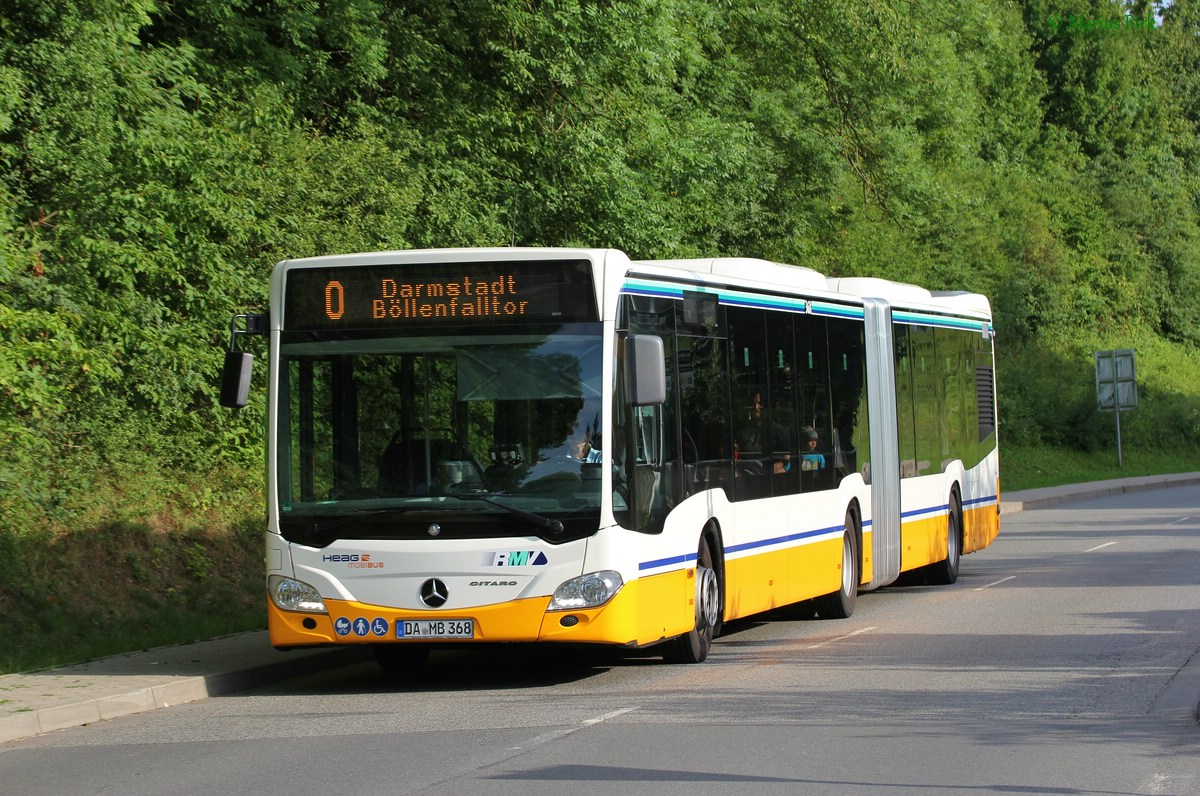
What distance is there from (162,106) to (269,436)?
343 inches

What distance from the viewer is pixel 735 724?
32.6 ft

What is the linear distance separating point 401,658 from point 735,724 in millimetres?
4377

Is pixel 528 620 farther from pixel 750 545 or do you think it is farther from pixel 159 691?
pixel 750 545

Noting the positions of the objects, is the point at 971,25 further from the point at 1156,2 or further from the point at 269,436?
the point at 1156,2

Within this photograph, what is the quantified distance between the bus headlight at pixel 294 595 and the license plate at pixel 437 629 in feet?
2.12

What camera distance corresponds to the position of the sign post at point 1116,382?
49.5 meters

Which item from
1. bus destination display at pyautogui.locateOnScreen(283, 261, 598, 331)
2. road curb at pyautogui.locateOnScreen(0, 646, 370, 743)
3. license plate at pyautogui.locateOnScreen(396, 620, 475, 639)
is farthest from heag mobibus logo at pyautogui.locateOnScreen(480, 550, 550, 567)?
road curb at pyautogui.locateOnScreen(0, 646, 370, 743)

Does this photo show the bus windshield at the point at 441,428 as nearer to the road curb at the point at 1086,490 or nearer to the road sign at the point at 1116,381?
the road curb at the point at 1086,490

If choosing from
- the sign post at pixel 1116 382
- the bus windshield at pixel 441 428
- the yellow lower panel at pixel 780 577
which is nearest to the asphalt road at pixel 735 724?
the yellow lower panel at pixel 780 577

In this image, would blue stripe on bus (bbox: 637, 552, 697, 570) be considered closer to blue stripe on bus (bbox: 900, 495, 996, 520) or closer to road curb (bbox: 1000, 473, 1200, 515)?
blue stripe on bus (bbox: 900, 495, 996, 520)

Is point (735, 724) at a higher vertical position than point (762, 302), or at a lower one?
lower

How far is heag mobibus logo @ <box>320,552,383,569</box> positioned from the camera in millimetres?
11898

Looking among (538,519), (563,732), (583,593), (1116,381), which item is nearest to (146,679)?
(538,519)

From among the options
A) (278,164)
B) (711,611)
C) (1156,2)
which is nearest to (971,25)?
(278,164)
